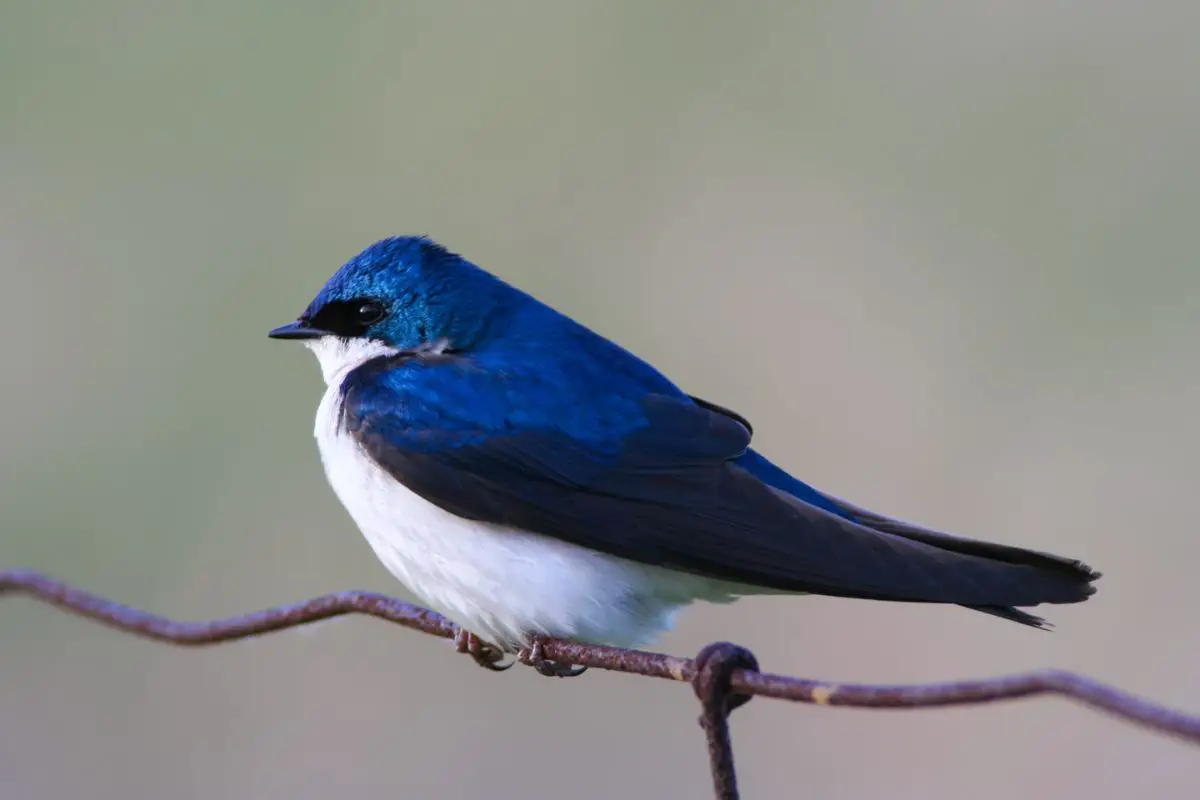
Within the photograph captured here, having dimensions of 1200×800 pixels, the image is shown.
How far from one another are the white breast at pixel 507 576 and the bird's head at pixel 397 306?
23 cm

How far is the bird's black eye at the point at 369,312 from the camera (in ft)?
7.11

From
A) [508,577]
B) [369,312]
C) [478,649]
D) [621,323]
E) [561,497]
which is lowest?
[478,649]

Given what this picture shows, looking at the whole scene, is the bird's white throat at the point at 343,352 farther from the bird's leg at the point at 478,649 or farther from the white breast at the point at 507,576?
the bird's leg at the point at 478,649

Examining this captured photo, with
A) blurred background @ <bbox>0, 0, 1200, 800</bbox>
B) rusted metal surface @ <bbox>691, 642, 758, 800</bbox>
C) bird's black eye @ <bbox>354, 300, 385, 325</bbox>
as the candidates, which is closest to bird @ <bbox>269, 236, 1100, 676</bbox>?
bird's black eye @ <bbox>354, 300, 385, 325</bbox>

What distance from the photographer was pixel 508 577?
1.85 meters

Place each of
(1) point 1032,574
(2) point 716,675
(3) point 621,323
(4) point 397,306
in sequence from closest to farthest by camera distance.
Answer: (2) point 716,675
(1) point 1032,574
(4) point 397,306
(3) point 621,323

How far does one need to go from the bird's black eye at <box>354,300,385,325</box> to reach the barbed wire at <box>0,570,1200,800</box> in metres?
0.55

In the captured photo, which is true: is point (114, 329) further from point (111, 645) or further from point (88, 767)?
point (88, 767)

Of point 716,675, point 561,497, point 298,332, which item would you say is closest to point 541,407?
point 561,497

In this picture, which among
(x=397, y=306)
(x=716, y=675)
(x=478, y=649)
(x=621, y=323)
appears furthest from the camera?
(x=621, y=323)

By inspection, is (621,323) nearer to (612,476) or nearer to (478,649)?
(478,649)

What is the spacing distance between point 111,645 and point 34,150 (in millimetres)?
1690

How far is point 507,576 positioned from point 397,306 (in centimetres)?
48

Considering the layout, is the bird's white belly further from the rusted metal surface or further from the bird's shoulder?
the rusted metal surface
